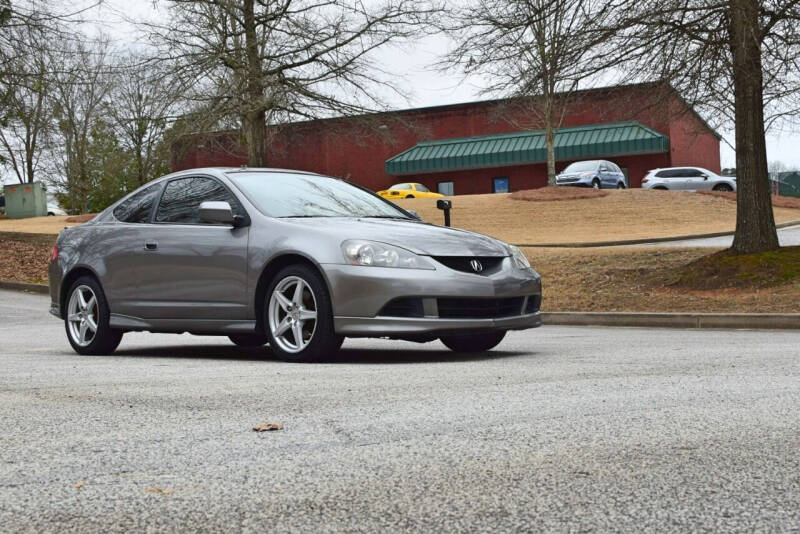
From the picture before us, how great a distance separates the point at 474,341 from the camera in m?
9.26

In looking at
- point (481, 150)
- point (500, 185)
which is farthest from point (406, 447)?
point (500, 185)

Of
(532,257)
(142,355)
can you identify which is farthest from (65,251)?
(532,257)

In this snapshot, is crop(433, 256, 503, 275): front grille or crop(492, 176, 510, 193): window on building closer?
crop(433, 256, 503, 275): front grille

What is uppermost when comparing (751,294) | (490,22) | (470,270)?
(490,22)

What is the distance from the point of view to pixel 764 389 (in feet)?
19.8

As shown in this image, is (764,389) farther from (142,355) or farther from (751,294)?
(751,294)

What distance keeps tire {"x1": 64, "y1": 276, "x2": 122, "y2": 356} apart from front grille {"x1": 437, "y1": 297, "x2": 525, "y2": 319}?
324 cm

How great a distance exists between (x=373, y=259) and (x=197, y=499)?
4.50 meters

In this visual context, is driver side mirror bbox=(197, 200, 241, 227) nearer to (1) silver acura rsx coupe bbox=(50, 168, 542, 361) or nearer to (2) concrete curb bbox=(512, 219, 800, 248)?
(1) silver acura rsx coupe bbox=(50, 168, 542, 361)

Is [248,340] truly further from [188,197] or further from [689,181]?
[689,181]

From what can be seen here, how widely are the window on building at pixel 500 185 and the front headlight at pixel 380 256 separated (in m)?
50.3

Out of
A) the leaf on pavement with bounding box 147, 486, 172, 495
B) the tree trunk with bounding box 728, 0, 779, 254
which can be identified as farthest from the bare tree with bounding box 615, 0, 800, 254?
the leaf on pavement with bounding box 147, 486, 172, 495

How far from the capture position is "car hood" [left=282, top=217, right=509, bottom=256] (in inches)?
316

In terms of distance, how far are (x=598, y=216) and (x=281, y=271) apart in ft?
93.7
